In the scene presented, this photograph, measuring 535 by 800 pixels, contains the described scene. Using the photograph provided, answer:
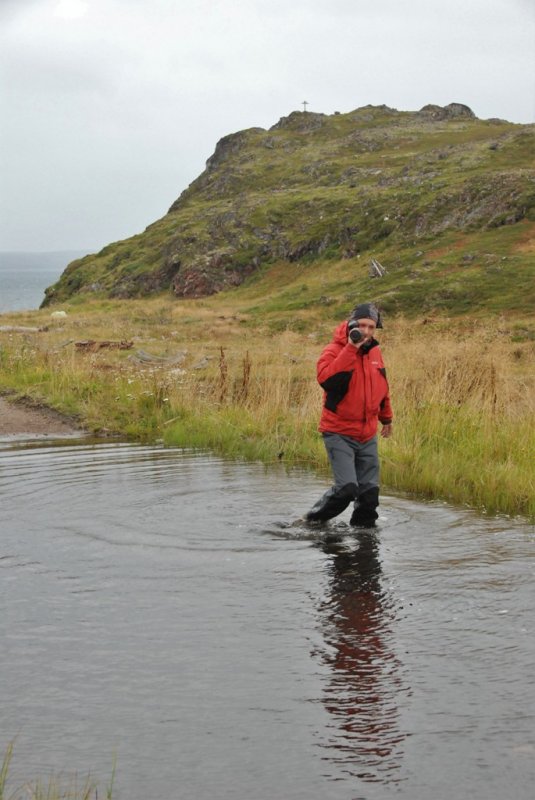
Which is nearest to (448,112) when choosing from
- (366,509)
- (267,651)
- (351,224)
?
(351,224)

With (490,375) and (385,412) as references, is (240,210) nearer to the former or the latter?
(490,375)

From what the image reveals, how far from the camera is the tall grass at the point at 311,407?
420 inches

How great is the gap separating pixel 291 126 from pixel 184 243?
38.6 m

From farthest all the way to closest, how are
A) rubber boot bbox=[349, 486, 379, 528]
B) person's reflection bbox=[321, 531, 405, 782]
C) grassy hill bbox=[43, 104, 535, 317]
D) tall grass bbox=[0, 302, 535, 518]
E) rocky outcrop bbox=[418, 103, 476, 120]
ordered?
rocky outcrop bbox=[418, 103, 476, 120], grassy hill bbox=[43, 104, 535, 317], tall grass bbox=[0, 302, 535, 518], rubber boot bbox=[349, 486, 379, 528], person's reflection bbox=[321, 531, 405, 782]

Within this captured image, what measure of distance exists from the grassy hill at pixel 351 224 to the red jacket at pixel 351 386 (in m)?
24.9

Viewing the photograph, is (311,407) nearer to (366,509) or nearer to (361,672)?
(366,509)

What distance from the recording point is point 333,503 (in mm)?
8609

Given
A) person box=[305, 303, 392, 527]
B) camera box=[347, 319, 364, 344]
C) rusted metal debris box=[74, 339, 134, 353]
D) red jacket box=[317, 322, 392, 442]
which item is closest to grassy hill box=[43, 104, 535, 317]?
rusted metal debris box=[74, 339, 134, 353]

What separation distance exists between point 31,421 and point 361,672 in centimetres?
1167

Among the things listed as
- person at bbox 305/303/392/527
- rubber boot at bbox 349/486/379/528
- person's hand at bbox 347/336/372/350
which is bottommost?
rubber boot at bbox 349/486/379/528

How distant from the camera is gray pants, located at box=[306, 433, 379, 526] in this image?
8.32 metres

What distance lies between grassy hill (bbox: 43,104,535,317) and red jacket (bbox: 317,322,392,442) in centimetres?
2494

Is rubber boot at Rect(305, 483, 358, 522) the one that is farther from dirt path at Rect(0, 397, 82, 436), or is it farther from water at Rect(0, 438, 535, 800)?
A: dirt path at Rect(0, 397, 82, 436)

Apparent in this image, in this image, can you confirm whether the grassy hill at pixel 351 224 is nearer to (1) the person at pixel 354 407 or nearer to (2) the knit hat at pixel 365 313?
(1) the person at pixel 354 407
